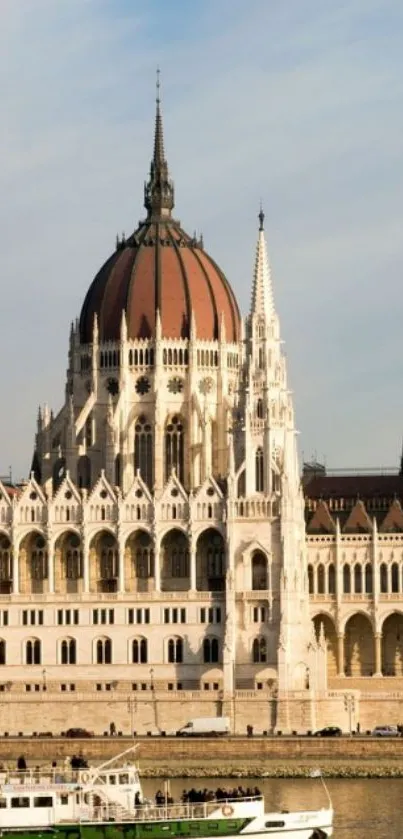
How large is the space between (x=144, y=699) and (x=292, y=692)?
9.73m

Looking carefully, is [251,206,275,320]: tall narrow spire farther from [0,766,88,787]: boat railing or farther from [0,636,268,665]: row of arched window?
[0,766,88,787]: boat railing

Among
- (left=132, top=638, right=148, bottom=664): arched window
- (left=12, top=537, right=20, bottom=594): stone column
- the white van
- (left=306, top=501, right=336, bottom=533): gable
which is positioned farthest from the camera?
(left=306, top=501, right=336, bottom=533): gable

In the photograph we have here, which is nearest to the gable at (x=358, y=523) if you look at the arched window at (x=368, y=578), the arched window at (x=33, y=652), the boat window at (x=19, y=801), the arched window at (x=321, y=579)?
the arched window at (x=368, y=578)

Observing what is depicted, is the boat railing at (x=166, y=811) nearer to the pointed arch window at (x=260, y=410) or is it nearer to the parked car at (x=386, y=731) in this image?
the parked car at (x=386, y=731)

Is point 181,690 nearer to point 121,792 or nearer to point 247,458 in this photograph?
point 247,458

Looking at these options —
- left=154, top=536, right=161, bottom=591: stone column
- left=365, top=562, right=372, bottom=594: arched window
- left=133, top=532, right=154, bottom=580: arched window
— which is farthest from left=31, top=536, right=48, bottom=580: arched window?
left=365, top=562, right=372, bottom=594: arched window

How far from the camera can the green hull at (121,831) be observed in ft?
408

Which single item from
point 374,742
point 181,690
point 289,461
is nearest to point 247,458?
point 289,461

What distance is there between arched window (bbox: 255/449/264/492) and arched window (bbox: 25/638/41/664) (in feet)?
57.8

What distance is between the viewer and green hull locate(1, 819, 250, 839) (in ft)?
408

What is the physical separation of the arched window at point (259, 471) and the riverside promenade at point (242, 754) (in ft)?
71.9

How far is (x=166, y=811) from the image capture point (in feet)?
415

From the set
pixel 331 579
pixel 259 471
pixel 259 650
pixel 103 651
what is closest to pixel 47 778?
pixel 259 650

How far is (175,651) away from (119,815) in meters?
60.8
